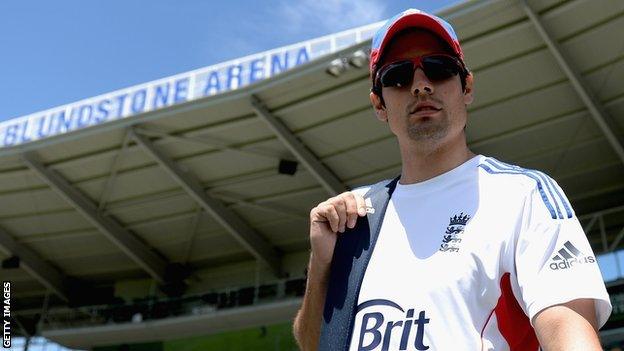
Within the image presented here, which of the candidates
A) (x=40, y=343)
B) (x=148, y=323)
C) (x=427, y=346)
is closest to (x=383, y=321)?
(x=427, y=346)

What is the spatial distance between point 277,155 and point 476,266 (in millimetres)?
15151

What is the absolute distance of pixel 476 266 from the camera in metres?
1.45

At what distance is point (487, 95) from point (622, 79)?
242 cm

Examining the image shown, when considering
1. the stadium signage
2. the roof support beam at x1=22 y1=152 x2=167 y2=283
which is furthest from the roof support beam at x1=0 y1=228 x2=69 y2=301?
the stadium signage

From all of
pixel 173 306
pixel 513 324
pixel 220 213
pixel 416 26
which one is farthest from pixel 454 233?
pixel 173 306

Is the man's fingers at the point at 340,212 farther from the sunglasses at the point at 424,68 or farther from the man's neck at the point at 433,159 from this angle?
the sunglasses at the point at 424,68

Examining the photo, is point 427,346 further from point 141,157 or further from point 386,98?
point 141,157

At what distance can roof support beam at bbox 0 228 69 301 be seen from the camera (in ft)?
70.2

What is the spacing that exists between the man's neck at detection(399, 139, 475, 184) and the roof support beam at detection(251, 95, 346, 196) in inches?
519

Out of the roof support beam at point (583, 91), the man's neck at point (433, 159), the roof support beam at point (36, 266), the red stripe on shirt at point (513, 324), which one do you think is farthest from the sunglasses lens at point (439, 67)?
the roof support beam at point (36, 266)

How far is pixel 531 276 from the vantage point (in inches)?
52.9

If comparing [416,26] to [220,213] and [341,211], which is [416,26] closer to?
[341,211]

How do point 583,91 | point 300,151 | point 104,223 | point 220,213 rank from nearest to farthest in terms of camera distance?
point 583,91 → point 300,151 → point 220,213 → point 104,223

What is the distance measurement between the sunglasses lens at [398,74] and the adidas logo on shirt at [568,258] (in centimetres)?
56
